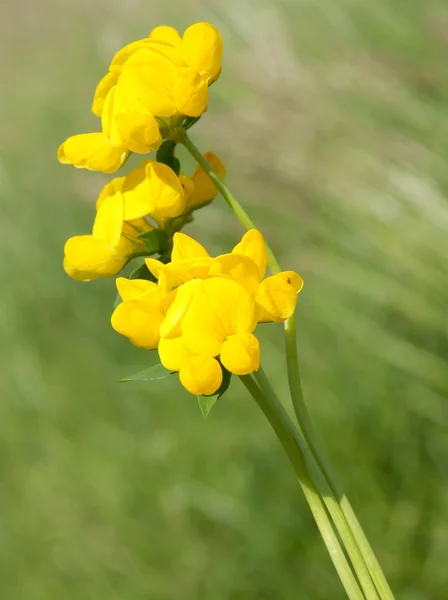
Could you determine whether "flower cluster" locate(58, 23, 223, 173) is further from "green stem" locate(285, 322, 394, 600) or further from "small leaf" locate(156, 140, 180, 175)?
"green stem" locate(285, 322, 394, 600)

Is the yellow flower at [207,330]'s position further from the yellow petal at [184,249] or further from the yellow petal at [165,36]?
the yellow petal at [165,36]

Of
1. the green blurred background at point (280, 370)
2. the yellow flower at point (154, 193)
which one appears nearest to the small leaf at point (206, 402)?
the yellow flower at point (154, 193)

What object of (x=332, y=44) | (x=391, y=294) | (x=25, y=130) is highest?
(x=332, y=44)

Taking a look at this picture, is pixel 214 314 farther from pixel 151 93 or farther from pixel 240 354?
pixel 151 93

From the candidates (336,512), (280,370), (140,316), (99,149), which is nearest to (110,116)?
(99,149)

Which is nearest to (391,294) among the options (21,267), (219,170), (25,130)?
(219,170)

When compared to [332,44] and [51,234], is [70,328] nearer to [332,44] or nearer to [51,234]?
[51,234]
